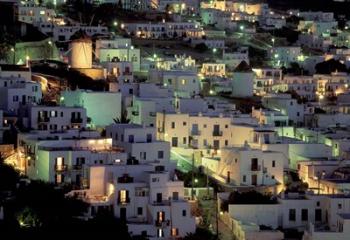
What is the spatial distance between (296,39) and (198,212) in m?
29.5

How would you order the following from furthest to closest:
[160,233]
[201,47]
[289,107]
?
[201,47]
[289,107]
[160,233]

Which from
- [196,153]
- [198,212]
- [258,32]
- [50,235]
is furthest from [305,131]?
[258,32]

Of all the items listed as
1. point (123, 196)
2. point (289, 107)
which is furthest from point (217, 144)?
point (289, 107)

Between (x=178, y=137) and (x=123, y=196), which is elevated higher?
(x=178, y=137)

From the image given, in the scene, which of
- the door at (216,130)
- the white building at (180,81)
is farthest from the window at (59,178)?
the white building at (180,81)

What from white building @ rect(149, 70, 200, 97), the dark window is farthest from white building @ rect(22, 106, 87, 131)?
white building @ rect(149, 70, 200, 97)

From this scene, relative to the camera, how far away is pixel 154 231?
20188mm

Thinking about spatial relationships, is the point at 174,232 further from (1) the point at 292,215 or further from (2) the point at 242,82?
(2) the point at 242,82

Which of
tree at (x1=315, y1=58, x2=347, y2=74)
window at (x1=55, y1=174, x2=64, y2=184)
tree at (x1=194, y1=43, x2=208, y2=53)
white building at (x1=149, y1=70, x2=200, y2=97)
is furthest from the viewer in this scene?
tree at (x1=194, y1=43, x2=208, y2=53)

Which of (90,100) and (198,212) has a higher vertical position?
(90,100)

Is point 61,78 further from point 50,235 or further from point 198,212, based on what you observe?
point 50,235

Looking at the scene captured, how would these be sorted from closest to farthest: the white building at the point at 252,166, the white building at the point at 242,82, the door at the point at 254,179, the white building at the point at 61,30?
the white building at the point at 252,166 → the door at the point at 254,179 → the white building at the point at 242,82 → the white building at the point at 61,30

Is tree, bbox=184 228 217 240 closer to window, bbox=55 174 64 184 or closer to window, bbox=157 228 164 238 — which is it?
window, bbox=157 228 164 238

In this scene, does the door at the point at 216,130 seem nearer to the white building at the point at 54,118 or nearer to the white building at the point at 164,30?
the white building at the point at 54,118
